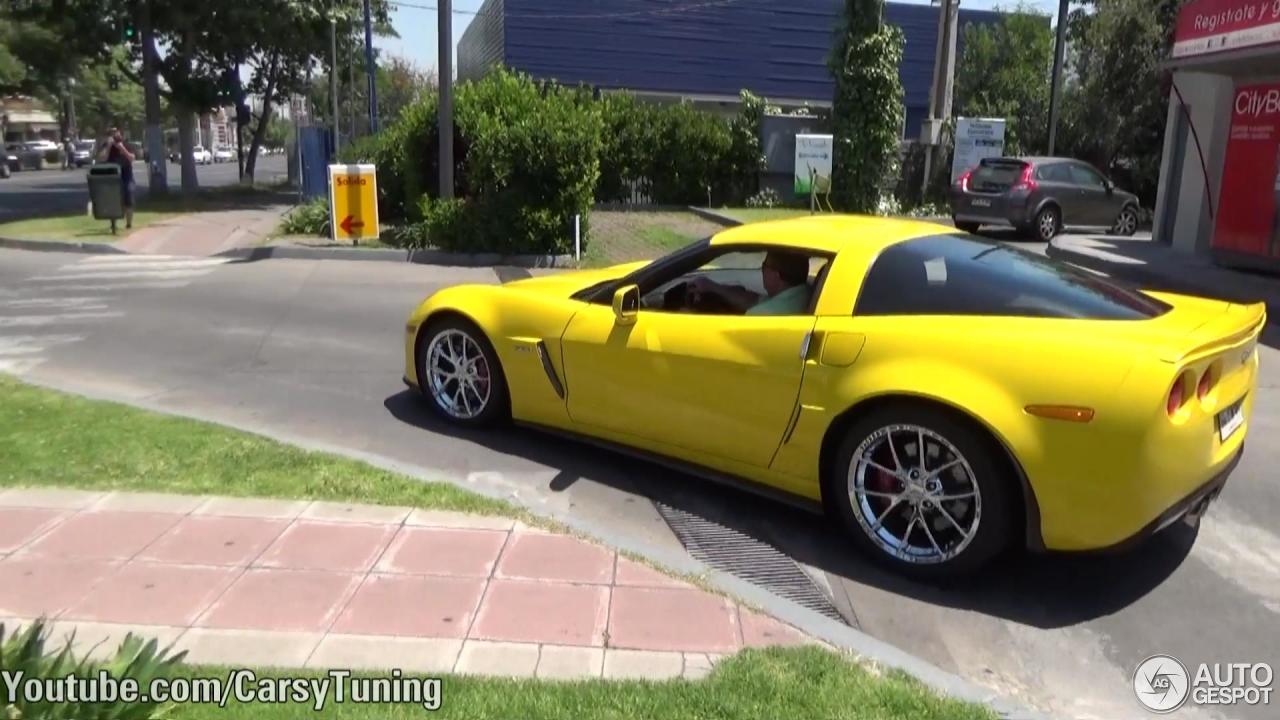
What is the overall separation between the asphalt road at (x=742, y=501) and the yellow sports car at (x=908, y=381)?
0.84 feet

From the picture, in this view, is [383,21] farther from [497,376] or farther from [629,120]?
[497,376]

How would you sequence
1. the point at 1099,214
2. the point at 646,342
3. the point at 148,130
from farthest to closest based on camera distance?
1. the point at 148,130
2. the point at 1099,214
3. the point at 646,342

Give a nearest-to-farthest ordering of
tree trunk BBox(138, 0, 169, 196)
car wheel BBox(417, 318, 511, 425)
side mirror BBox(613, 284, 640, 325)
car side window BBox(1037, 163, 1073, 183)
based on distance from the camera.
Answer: side mirror BBox(613, 284, 640, 325) < car wheel BBox(417, 318, 511, 425) < car side window BBox(1037, 163, 1073, 183) < tree trunk BBox(138, 0, 169, 196)

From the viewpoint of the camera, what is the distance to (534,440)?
20.0 feet

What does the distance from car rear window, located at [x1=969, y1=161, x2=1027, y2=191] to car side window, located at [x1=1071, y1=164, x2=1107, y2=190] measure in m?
1.38

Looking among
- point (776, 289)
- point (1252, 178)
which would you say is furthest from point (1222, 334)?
point (1252, 178)

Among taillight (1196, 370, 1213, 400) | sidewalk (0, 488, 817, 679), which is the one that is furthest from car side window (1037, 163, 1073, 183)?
sidewalk (0, 488, 817, 679)

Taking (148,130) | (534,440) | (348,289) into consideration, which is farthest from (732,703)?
(148,130)

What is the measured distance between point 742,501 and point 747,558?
72cm

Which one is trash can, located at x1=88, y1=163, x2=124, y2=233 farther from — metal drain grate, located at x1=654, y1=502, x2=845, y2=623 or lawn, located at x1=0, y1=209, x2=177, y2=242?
metal drain grate, located at x1=654, y1=502, x2=845, y2=623

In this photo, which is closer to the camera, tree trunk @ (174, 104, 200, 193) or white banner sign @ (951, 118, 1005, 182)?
white banner sign @ (951, 118, 1005, 182)

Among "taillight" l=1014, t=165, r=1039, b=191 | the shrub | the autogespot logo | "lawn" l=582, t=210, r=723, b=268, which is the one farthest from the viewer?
"taillight" l=1014, t=165, r=1039, b=191

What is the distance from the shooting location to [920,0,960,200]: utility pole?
23594 millimetres

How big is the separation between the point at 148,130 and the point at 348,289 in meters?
16.4
